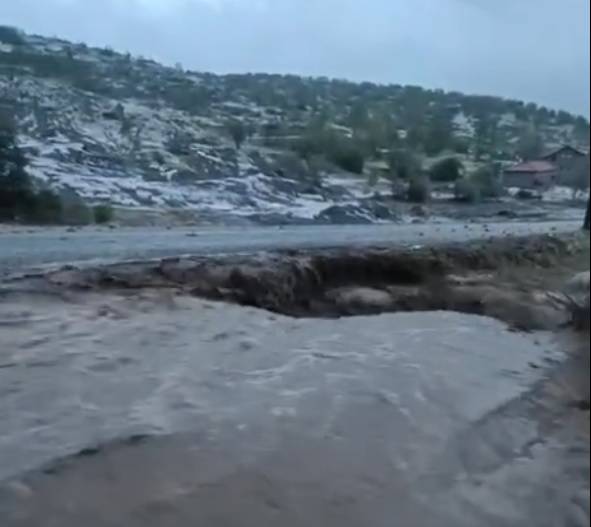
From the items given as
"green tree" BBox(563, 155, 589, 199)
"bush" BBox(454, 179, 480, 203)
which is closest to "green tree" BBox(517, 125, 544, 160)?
"green tree" BBox(563, 155, 589, 199)

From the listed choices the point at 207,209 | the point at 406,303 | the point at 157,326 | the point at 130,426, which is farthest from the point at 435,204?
the point at 130,426

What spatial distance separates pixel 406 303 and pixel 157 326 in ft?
10.7

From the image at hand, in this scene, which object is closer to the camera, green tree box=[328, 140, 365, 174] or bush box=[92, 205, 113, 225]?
bush box=[92, 205, 113, 225]

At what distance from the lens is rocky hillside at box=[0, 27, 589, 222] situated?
65.9 feet

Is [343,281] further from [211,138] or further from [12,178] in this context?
[211,138]

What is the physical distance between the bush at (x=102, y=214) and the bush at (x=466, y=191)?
275 inches

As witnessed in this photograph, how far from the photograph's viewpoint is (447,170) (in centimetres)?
2128

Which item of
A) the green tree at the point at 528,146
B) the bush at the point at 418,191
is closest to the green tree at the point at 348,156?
the bush at the point at 418,191

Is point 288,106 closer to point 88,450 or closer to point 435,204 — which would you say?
point 435,204

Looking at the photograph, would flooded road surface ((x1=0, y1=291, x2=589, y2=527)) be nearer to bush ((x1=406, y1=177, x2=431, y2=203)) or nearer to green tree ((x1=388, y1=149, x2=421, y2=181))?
green tree ((x1=388, y1=149, x2=421, y2=181))

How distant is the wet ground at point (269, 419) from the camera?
4191 millimetres

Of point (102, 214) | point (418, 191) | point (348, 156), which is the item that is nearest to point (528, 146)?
point (102, 214)

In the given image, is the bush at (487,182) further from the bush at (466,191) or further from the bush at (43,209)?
the bush at (43,209)

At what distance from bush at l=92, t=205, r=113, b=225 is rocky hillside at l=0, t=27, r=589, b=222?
0.35 meters
